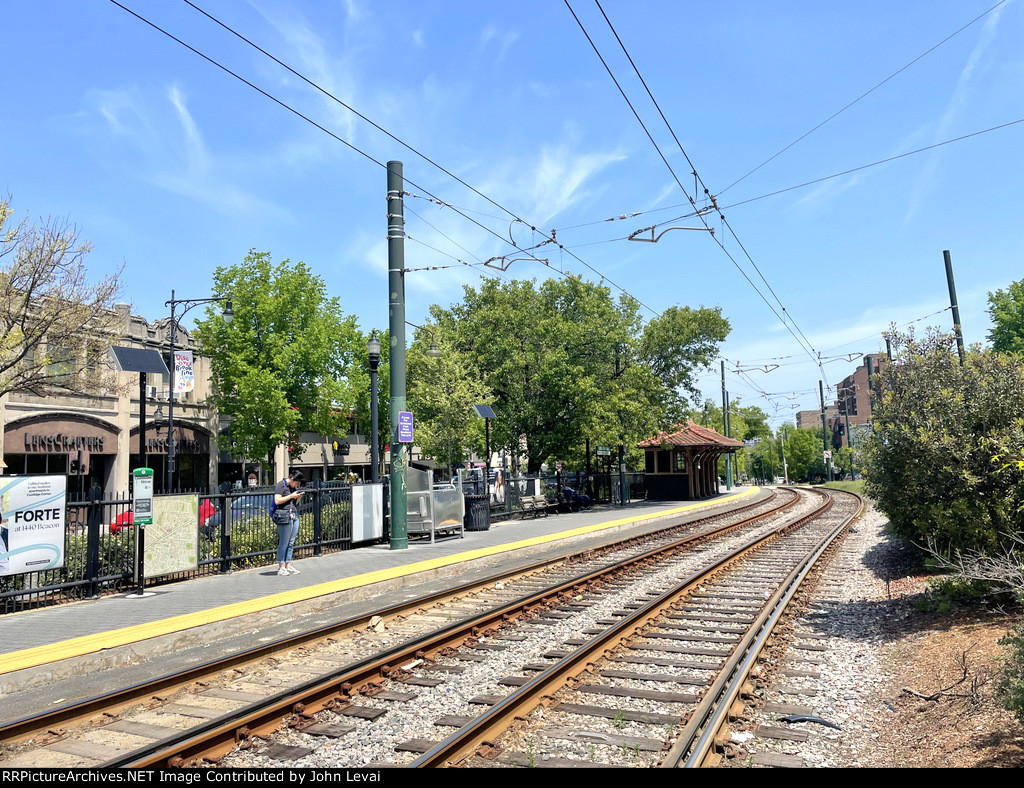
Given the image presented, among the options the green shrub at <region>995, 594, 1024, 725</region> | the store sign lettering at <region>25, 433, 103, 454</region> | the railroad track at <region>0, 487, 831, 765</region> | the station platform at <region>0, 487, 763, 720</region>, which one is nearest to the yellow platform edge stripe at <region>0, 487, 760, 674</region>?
the station platform at <region>0, 487, 763, 720</region>

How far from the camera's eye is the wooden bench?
26.5m

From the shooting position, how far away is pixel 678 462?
41.8 m

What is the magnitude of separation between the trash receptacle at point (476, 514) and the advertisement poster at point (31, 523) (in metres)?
12.1

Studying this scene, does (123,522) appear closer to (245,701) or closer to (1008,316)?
(245,701)

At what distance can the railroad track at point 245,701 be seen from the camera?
5020 millimetres

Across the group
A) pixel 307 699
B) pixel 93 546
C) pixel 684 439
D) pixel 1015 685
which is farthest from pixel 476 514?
pixel 684 439

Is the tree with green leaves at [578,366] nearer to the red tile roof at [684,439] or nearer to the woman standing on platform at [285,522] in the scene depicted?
the red tile roof at [684,439]

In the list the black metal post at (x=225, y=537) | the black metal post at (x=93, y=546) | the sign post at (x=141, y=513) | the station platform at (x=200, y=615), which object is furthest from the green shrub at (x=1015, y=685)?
the black metal post at (x=225, y=537)

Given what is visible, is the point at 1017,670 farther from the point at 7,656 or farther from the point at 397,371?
the point at 397,371

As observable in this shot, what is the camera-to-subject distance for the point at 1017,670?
16.2 ft

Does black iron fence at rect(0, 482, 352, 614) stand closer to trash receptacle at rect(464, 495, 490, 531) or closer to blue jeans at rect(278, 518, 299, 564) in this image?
blue jeans at rect(278, 518, 299, 564)

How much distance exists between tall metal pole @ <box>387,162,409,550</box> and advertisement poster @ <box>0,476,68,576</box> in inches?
268

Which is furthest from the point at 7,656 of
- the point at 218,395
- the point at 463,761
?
the point at 218,395

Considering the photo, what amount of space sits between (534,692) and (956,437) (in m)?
5.95
